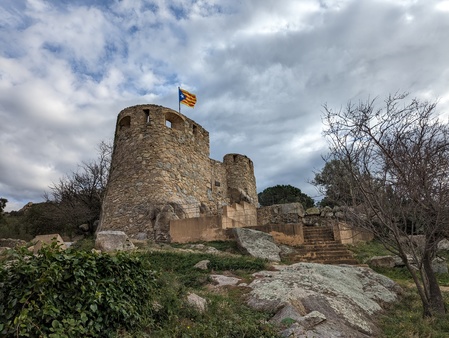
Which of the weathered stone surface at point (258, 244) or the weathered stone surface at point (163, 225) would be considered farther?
the weathered stone surface at point (163, 225)

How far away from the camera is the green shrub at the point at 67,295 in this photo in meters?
3.15

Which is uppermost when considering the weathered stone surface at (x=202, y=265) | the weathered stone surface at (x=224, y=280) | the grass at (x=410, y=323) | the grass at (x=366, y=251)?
the grass at (x=366, y=251)

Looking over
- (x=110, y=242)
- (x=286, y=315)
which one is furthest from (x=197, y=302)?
(x=110, y=242)

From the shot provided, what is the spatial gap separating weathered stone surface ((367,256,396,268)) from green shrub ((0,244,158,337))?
9.19 meters

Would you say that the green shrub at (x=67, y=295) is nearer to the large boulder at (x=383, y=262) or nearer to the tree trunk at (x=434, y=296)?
the tree trunk at (x=434, y=296)

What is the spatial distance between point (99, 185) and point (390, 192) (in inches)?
746

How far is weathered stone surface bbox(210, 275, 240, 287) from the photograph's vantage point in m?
7.30

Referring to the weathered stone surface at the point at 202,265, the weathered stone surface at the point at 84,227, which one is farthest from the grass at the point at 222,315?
the weathered stone surface at the point at 84,227

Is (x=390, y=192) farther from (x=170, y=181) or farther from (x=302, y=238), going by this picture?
(x=170, y=181)

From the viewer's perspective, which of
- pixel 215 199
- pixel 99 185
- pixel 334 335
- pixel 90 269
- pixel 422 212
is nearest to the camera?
pixel 90 269

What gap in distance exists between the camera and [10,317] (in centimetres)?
312

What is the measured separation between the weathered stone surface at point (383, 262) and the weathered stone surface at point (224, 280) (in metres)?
5.84

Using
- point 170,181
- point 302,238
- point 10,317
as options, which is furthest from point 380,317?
point 170,181

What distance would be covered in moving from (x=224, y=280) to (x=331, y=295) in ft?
7.86
